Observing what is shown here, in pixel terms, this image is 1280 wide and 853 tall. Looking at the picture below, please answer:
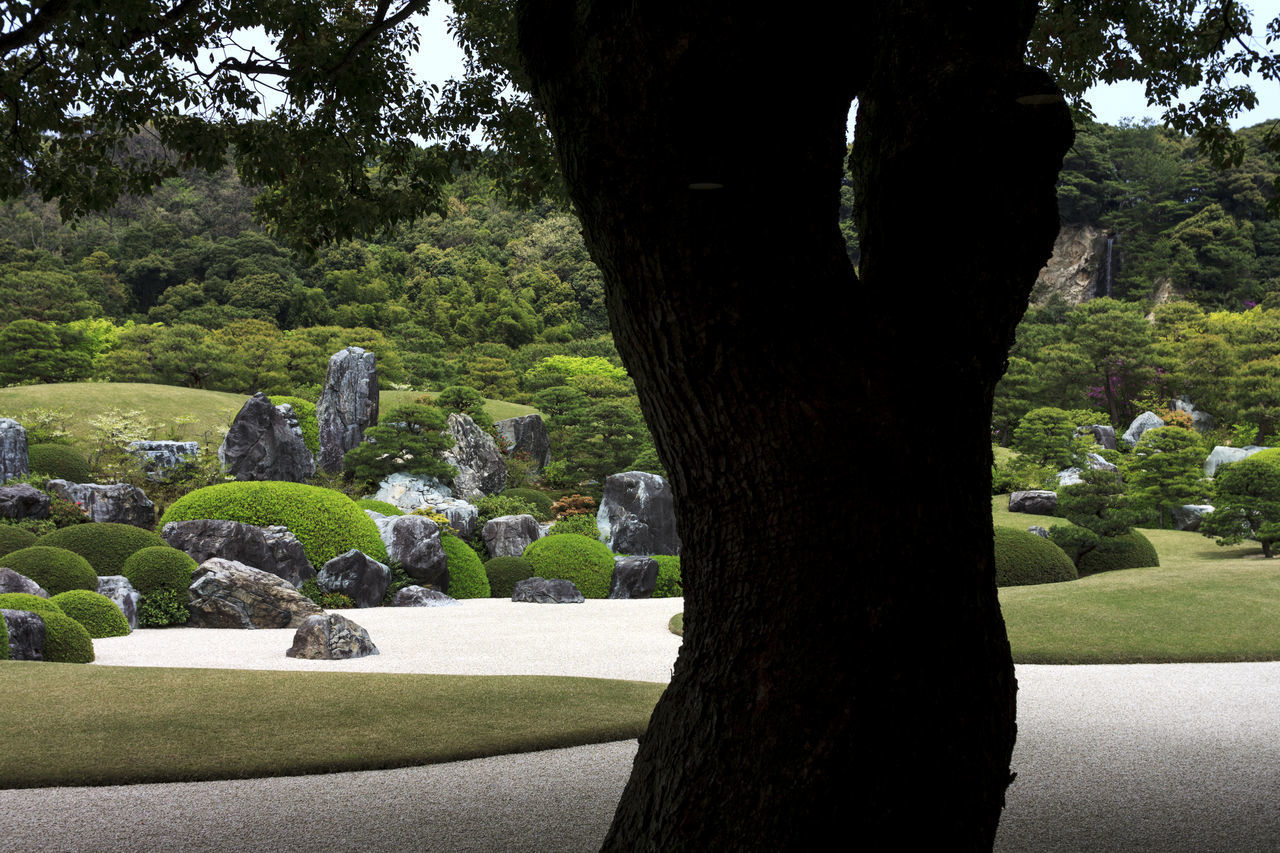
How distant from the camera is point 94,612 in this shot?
365 inches

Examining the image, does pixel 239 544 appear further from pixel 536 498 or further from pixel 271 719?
pixel 536 498

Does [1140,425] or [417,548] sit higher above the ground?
[1140,425]

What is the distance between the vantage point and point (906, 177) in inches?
85.1

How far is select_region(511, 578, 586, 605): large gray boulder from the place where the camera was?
41.4 ft

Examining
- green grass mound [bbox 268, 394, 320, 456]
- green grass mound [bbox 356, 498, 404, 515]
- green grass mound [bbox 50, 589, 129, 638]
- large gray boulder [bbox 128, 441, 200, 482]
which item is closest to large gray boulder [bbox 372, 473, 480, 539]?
green grass mound [bbox 356, 498, 404, 515]

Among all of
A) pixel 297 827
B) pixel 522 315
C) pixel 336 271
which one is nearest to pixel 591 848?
pixel 297 827

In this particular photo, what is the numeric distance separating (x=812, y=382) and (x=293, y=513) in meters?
11.8

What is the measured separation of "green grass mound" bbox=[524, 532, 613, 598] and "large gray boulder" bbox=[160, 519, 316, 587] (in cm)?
361

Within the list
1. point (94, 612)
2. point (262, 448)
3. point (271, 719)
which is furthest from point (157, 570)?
point (262, 448)

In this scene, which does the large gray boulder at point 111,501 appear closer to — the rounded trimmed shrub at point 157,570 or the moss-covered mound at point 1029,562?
the rounded trimmed shrub at point 157,570

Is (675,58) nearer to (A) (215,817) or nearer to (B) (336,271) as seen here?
(A) (215,817)

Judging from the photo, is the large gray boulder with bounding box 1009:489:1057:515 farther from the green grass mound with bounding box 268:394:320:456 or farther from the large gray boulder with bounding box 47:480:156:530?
the large gray boulder with bounding box 47:480:156:530

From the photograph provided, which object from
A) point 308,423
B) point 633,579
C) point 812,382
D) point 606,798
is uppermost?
point 812,382

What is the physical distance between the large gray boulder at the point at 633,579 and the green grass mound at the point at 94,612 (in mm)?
6491
